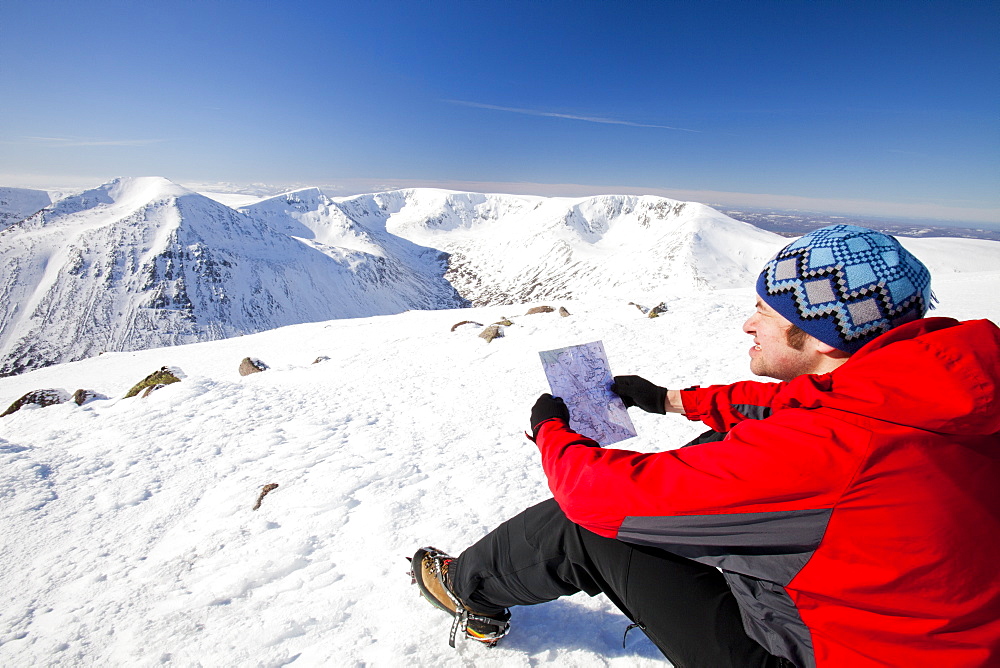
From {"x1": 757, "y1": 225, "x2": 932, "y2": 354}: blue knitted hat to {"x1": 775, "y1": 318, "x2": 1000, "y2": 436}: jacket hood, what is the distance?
55 cm

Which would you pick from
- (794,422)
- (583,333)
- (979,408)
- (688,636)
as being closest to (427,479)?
(688,636)

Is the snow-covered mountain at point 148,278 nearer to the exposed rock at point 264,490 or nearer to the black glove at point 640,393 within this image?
the exposed rock at point 264,490

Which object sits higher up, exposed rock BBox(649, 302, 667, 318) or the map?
the map

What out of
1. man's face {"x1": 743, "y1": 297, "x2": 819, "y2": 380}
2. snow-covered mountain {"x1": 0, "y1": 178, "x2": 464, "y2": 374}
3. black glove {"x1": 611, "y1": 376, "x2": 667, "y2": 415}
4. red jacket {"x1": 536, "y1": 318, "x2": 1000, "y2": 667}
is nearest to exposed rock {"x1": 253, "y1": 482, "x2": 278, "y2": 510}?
black glove {"x1": 611, "y1": 376, "x2": 667, "y2": 415}

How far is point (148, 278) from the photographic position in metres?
116

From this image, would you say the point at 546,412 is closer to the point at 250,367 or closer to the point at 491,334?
the point at 491,334

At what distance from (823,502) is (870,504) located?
13cm

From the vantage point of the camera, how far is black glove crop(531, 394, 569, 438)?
8.84ft

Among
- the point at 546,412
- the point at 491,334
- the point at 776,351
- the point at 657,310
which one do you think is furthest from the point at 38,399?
the point at 657,310

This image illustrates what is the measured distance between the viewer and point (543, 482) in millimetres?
5332

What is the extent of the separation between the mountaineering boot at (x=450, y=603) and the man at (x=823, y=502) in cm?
62

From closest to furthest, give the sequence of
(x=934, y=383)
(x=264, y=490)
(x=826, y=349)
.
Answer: (x=934, y=383) < (x=826, y=349) < (x=264, y=490)

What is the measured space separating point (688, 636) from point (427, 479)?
13.3 ft

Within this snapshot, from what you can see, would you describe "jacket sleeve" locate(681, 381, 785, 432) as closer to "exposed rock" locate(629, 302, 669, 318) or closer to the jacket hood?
the jacket hood
